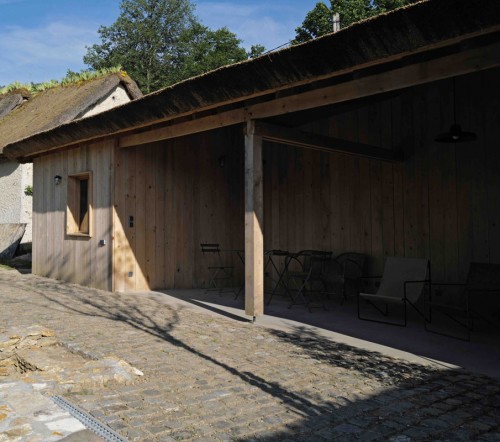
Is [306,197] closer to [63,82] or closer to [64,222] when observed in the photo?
[64,222]

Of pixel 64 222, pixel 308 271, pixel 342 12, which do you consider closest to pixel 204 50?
pixel 342 12

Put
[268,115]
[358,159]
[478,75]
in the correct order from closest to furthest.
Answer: [268,115], [478,75], [358,159]

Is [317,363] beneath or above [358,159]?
beneath

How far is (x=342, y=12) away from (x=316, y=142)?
23.0 m

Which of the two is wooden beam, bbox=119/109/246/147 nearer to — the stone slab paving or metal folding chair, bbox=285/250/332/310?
metal folding chair, bbox=285/250/332/310

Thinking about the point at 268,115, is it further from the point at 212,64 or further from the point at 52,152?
the point at 212,64

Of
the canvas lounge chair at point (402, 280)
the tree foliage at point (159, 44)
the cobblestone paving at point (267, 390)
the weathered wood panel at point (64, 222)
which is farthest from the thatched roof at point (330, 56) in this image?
the tree foliage at point (159, 44)

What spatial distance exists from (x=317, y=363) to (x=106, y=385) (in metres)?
1.57

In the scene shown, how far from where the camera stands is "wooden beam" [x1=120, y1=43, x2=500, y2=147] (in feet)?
11.2

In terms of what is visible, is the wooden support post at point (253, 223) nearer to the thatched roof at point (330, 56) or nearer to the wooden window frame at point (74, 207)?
the thatched roof at point (330, 56)

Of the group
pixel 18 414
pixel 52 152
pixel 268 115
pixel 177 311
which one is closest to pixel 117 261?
pixel 177 311

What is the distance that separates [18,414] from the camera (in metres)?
2.48

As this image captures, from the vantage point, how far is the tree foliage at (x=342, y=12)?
82.9 ft

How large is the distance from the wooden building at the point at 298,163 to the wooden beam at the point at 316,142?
2 centimetres
